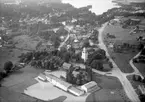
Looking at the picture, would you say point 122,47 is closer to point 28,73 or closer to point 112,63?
point 112,63

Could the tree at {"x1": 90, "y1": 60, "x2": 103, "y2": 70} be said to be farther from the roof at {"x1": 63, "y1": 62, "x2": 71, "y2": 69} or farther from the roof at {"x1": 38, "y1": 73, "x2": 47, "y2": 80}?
the roof at {"x1": 38, "y1": 73, "x2": 47, "y2": 80}

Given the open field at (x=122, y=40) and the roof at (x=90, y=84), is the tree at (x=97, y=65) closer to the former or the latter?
the open field at (x=122, y=40)

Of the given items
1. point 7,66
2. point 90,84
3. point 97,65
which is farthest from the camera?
point 97,65

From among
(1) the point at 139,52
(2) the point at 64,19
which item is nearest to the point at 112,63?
(1) the point at 139,52

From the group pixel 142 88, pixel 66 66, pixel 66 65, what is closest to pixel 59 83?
pixel 66 66

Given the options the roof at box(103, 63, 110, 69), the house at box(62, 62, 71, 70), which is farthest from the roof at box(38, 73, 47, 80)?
the roof at box(103, 63, 110, 69)

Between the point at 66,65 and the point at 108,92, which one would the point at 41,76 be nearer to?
the point at 66,65
